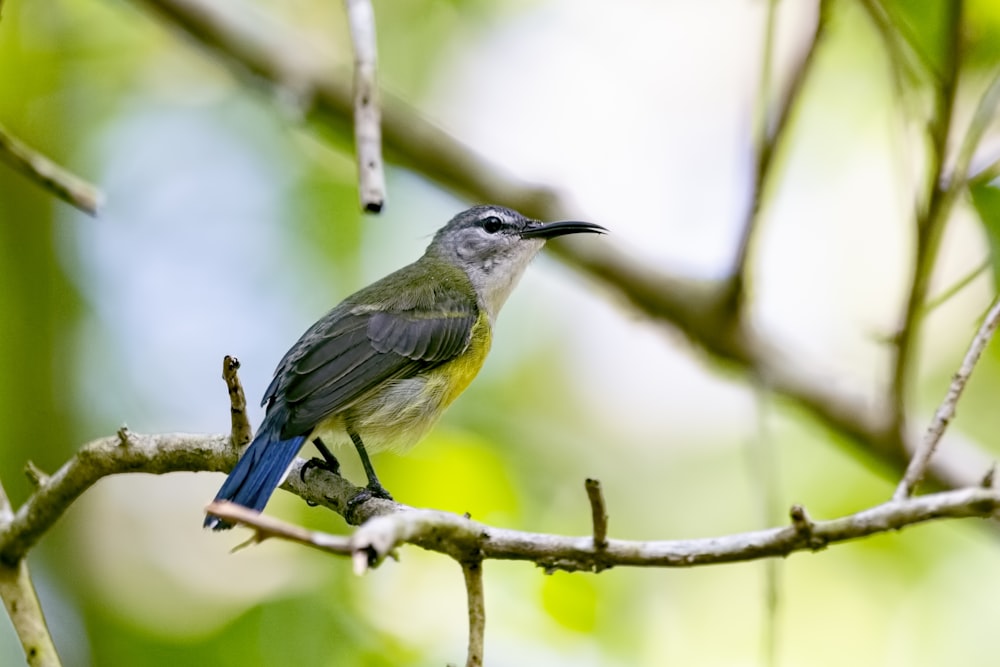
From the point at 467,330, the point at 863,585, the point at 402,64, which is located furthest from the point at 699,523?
the point at 402,64

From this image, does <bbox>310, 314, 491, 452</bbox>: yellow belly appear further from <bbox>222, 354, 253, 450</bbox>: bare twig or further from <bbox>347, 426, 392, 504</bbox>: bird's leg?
<bbox>222, 354, 253, 450</bbox>: bare twig

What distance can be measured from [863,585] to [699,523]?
1.28 m

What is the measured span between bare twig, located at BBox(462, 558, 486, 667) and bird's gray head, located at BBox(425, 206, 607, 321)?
8.98 ft

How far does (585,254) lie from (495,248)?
0.45 meters

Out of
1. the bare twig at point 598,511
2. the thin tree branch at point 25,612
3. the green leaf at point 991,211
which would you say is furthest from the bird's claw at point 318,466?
the green leaf at point 991,211

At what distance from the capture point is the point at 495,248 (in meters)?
5.58

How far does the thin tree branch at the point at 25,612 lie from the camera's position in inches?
113

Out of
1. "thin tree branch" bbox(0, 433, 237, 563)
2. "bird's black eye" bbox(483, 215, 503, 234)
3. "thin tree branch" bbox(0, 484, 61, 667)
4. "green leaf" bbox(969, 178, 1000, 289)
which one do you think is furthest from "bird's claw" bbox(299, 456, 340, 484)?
"green leaf" bbox(969, 178, 1000, 289)

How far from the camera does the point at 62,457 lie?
557cm

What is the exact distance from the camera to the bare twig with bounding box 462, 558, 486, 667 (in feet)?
8.16

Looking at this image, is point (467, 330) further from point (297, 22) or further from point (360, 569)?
point (297, 22)

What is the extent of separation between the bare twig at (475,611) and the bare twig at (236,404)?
76cm

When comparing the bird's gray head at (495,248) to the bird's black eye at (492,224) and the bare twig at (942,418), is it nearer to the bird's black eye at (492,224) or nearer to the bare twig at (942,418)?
the bird's black eye at (492,224)

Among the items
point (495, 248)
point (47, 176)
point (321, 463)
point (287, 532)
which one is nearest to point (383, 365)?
point (321, 463)
